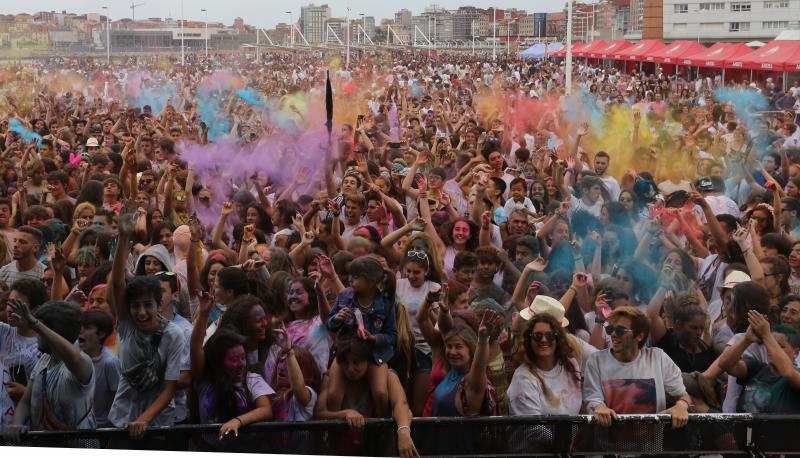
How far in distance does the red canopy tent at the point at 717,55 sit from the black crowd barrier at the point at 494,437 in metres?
24.8

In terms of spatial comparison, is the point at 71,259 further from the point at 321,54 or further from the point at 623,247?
the point at 321,54

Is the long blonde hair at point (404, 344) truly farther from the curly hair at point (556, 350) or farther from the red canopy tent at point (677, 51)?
the red canopy tent at point (677, 51)

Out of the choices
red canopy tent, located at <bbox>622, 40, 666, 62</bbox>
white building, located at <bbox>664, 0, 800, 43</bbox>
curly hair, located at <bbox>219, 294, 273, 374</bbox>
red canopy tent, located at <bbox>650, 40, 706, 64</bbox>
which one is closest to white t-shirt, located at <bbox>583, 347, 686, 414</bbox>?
curly hair, located at <bbox>219, 294, 273, 374</bbox>

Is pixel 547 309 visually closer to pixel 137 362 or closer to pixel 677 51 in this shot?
pixel 137 362

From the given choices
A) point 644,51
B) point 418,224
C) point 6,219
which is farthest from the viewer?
point 644,51

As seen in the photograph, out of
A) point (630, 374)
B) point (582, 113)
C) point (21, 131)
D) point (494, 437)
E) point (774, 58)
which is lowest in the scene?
point (494, 437)

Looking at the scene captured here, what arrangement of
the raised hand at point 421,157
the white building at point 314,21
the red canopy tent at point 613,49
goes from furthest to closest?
the red canopy tent at point 613,49, the white building at point 314,21, the raised hand at point 421,157

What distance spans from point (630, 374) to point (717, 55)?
25.9m

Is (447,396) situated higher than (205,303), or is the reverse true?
(205,303)

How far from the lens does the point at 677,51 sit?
32.8 metres

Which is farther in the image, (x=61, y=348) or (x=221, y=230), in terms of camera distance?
(x=221, y=230)

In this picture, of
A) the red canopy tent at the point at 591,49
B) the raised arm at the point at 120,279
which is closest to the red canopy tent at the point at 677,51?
the red canopy tent at the point at 591,49

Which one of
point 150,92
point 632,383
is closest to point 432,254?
point 632,383

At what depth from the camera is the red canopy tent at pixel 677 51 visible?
31938 millimetres
